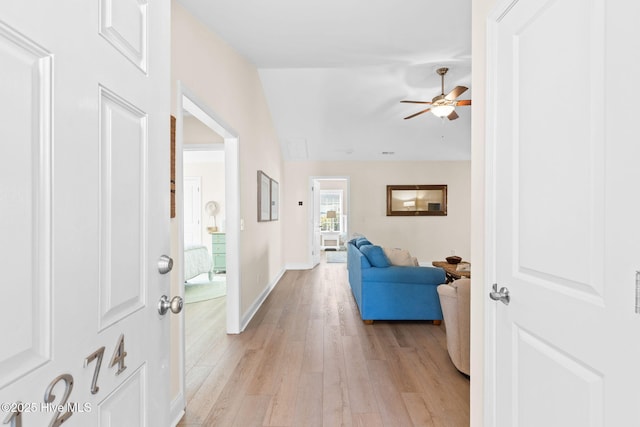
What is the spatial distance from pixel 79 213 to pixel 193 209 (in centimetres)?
726

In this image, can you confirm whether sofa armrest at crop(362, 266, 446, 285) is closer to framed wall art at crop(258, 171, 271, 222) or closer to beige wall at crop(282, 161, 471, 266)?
framed wall art at crop(258, 171, 271, 222)

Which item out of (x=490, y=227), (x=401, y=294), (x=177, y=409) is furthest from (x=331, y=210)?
(x=490, y=227)

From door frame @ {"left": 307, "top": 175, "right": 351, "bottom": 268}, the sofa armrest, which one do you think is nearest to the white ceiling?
door frame @ {"left": 307, "top": 175, "right": 351, "bottom": 268}

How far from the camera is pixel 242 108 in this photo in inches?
138

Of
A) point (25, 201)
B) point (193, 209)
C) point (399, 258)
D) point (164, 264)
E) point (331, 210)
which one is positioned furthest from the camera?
point (331, 210)

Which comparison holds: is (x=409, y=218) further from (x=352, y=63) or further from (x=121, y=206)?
(x=121, y=206)

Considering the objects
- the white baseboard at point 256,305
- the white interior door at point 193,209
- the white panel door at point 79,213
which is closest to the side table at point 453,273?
the white baseboard at point 256,305

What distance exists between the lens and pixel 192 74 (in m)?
2.24

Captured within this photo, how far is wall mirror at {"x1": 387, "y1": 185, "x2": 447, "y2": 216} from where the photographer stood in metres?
7.24

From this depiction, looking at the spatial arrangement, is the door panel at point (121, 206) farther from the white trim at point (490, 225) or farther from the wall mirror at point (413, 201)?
the wall mirror at point (413, 201)

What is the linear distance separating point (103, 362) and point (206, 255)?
4981mm

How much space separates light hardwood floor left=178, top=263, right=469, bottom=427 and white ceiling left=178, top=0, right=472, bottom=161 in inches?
107

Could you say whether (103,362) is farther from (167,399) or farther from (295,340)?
(295,340)

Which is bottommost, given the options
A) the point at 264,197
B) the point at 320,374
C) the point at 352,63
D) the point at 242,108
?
the point at 320,374
